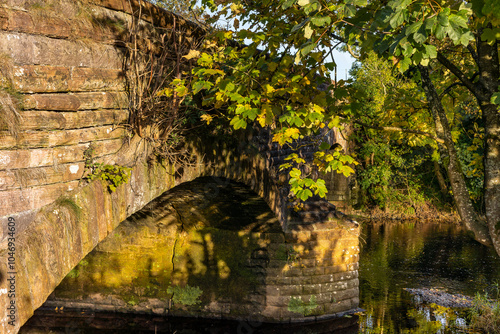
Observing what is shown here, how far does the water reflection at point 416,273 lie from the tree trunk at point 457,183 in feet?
13.3

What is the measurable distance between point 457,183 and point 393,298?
5.56 metres

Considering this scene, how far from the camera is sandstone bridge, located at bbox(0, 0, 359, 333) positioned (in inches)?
124

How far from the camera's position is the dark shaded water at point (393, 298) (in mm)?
8250

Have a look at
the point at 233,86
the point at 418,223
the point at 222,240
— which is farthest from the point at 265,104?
the point at 418,223

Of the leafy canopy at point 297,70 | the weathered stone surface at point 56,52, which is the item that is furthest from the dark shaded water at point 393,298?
the weathered stone surface at point 56,52

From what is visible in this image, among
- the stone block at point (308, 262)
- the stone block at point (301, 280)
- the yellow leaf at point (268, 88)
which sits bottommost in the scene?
the stone block at point (301, 280)

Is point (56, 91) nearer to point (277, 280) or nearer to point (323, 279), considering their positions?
point (277, 280)

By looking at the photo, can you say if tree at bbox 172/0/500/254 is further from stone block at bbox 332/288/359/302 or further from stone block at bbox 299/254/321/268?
stone block at bbox 332/288/359/302

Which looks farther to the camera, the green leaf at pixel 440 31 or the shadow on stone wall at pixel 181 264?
the shadow on stone wall at pixel 181 264

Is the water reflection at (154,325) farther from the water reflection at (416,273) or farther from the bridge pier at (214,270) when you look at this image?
the water reflection at (416,273)

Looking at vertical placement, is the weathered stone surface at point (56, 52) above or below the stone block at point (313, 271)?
above

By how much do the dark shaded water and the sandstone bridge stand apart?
1.10ft

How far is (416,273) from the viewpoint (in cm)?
1148

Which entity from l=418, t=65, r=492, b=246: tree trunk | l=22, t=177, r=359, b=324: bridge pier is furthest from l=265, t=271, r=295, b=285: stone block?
l=418, t=65, r=492, b=246: tree trunk
